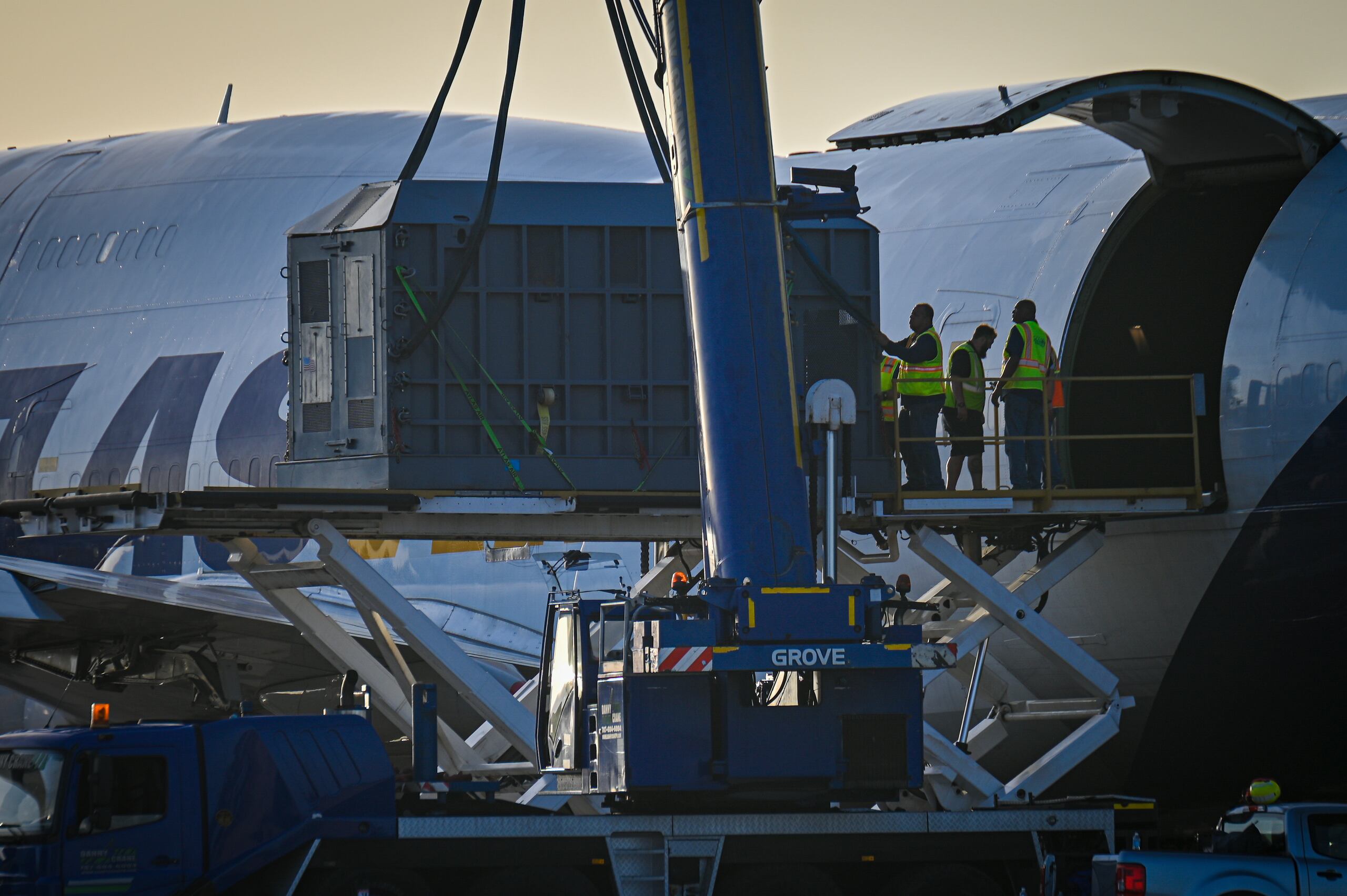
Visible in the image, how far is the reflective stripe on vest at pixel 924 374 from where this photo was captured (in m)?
16.3

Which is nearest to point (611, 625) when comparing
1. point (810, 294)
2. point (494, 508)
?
point (494, 508)

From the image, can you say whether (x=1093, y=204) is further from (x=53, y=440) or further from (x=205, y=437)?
(x=53, y=440)

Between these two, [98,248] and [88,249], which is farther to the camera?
[88,249]

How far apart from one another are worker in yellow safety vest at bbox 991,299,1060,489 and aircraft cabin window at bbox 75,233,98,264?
1823 centimetres

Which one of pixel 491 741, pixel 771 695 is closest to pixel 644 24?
pixel 771 695

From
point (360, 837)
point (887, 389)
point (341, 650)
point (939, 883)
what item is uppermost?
point (887, 389)

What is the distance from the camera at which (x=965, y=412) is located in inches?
658

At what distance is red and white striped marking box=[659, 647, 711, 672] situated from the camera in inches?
463

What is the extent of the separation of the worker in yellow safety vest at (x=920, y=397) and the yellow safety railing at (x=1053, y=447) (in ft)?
0.26

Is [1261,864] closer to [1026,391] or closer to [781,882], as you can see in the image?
[781,882]

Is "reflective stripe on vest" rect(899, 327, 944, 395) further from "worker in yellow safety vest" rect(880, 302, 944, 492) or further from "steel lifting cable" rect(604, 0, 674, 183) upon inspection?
"steel lifting cable" rect(604, 0, 674, 183)

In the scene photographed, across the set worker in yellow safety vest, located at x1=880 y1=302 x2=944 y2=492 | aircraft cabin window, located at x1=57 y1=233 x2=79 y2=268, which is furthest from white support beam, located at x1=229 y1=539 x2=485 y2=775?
aircraft cabin window, located at x1=57 y1=233 x2=79 y2=268

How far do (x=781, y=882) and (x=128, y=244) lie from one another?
1990cm

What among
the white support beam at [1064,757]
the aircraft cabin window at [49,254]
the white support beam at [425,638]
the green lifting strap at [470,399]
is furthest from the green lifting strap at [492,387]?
the aircraft cabin window at [49,254]
